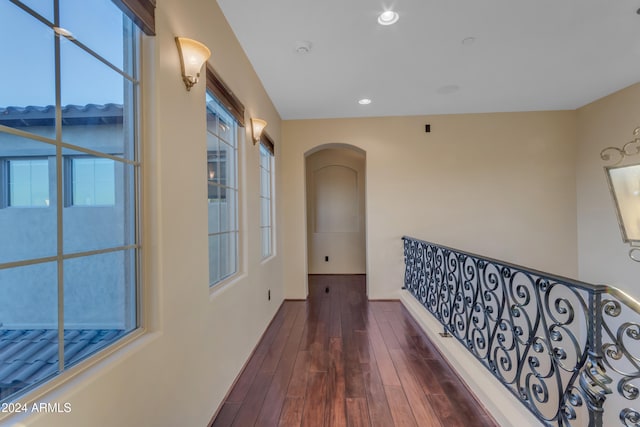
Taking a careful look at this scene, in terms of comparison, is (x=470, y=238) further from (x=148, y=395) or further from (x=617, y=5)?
(x=148, y=395)

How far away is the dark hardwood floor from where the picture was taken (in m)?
1.67

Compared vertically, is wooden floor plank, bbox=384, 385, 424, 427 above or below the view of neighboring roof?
below

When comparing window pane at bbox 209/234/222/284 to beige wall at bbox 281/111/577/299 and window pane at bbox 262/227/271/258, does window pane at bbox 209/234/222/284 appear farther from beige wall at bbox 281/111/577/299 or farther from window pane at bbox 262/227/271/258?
beige wall at bbox 281/111/577/299

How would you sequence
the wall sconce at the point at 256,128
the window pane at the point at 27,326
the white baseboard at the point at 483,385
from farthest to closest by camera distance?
the wall sconce at the point at 256,128, the white baseboard at the point at 483,385, the window pane at the point at 27,326

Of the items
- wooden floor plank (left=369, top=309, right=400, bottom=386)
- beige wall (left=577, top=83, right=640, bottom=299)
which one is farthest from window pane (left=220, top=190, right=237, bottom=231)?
beige wall (left=577, top=83, right=640, bottom=299)

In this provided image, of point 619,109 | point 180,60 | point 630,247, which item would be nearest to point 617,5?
point 619,109

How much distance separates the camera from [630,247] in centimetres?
321

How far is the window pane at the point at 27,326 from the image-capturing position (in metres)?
0.69

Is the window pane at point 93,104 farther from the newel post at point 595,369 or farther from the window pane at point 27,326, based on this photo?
the newel post at point 595,369

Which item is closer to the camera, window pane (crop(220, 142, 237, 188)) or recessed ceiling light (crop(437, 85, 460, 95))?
window pane (crop(220, 142, 237, 188))

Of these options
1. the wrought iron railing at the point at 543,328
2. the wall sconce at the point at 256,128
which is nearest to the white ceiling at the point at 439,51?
the wall sconce at the point at 256,128

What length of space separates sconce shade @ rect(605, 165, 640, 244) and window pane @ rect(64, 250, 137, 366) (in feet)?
13.7

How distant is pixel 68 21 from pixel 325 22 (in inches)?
66.7

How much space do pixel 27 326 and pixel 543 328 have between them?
2699 mm
